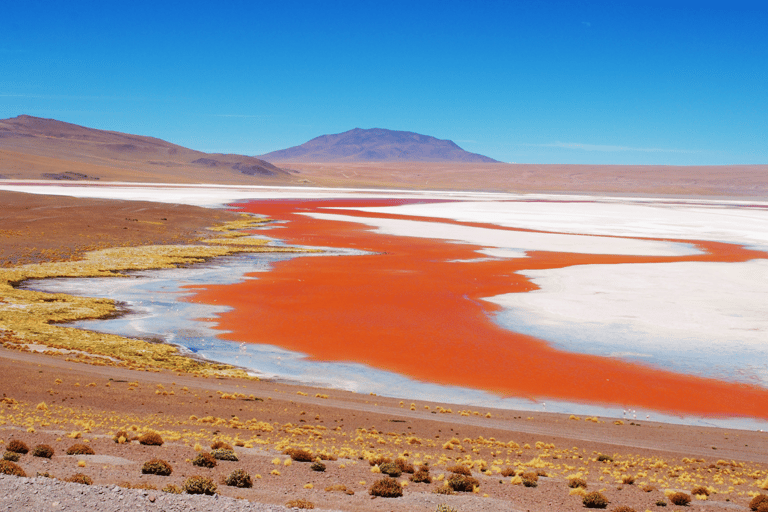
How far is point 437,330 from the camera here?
1798 centimetres

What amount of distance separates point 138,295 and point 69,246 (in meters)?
13.4

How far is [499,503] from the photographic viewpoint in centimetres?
730

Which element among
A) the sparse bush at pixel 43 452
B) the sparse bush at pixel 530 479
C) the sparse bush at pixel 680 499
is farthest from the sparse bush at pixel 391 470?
the sparse bush at pixel 43 452

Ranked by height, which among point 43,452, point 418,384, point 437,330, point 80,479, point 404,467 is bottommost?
point 418,384

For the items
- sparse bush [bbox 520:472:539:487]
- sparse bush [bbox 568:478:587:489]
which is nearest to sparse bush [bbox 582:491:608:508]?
sparse bush [bbox 568:478:587:489]

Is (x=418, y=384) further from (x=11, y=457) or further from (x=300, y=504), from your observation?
(x=11, y=457)

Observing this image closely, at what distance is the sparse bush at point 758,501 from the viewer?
295 inches

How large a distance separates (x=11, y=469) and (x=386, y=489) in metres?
3.69

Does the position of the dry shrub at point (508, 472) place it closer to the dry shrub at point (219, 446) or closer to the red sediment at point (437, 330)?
the dry shrub at point (219, 446)

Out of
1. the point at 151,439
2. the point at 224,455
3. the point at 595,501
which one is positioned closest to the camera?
the point at 595,501

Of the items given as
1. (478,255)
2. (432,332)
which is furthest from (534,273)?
(432,332)

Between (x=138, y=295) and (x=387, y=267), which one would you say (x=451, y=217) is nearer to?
(x=387, y=267)

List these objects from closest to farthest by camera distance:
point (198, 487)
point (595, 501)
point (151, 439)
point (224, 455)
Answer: point (198, 487), point (595, 501), point (224, 455), point (151, 439)

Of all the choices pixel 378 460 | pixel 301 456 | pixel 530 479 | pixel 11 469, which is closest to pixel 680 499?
pixel 530 479
